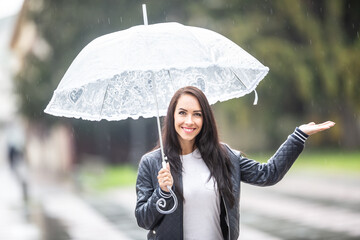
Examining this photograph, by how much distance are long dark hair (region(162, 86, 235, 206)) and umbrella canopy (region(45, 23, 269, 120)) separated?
0.25m

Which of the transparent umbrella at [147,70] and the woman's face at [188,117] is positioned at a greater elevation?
the transparent umbrella at [147,70]

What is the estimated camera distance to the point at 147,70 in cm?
359

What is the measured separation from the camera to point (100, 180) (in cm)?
2014

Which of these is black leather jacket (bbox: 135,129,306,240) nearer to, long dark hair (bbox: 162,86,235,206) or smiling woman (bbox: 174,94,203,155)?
long dark hair (bbox: 162,86,235,206)

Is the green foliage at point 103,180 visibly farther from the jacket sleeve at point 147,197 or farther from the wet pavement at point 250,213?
the jacket sleeve at point 147,197

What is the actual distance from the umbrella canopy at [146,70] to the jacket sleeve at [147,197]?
0.56 meters

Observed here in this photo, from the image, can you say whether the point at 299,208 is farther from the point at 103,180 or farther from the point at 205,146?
the point at 103,180

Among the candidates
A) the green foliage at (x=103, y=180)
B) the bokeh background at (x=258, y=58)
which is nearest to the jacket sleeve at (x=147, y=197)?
the bokeh background at (x=258, y=58)

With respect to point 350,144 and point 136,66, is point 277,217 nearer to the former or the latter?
point 136,66

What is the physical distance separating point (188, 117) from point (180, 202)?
19.0 inches

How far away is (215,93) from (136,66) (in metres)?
0.88

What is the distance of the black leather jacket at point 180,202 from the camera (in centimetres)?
317

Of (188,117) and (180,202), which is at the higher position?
(188,117)

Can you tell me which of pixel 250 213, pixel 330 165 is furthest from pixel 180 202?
pixel 330 165
